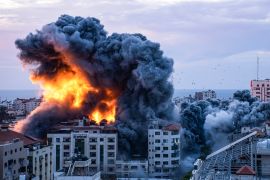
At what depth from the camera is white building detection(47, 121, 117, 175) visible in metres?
43.5

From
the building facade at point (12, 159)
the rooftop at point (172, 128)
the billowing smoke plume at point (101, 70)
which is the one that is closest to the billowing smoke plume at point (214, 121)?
the billowing smoke plume at point (101, 70)

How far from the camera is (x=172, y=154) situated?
44.7 m

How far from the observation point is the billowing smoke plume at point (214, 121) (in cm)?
5231

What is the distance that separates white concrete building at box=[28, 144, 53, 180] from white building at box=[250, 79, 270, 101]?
66.1 meters

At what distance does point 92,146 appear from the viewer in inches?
1724

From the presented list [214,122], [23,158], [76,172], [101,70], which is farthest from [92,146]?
[214,122]

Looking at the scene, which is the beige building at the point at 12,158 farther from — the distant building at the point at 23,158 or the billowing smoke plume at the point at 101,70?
the billowing smoke plume at the point at 101,70

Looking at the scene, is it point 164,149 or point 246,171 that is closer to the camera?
point 246,171

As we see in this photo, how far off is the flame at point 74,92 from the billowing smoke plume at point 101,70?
96mm

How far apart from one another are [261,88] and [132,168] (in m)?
60.1

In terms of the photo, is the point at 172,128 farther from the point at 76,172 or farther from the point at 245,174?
the point at 245,174

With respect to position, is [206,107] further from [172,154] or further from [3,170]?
[3,170]

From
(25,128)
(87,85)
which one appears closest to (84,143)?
(25,128)

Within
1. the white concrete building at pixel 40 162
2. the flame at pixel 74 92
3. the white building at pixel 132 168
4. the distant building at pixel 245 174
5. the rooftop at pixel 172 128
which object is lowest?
the white building at pixel 132 168
